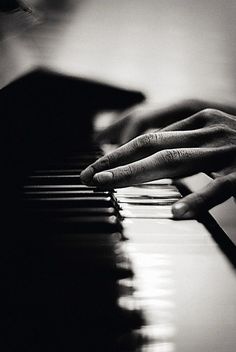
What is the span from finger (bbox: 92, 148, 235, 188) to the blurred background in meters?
0.45

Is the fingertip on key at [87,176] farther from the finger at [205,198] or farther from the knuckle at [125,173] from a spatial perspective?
the finger at [205,198]

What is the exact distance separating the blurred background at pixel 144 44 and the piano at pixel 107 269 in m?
0.60

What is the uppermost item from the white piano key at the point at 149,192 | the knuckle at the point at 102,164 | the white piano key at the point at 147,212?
the knuckle at the point at 102,164

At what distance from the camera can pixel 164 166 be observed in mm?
781

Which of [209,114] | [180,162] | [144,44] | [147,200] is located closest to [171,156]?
[180,162]

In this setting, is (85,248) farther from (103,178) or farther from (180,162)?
(180,162)

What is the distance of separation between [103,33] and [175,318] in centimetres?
147

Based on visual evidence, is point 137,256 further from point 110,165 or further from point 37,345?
point 110,165

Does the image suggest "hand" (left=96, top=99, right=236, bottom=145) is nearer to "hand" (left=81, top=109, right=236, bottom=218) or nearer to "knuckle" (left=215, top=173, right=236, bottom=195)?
"hand" (left=81, top=109, right=236, bottom=218)

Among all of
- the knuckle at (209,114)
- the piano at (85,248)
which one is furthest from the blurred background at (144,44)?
the knuckle at (209,114)

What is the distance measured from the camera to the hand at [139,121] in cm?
111

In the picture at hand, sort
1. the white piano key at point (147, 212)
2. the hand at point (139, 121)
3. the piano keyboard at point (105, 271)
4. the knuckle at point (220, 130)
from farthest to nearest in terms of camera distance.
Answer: the hand at point (139, 121) < the knuckle at point (220, 130) < the white piano key at point (147, 212) < the piano keyboard at point (105, 271)

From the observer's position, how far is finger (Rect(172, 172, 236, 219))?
647 mm

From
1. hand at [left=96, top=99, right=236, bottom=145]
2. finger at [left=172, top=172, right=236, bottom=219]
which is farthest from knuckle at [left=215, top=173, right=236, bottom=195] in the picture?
hand at [left=96, top=99, right=236, bottom=145]
